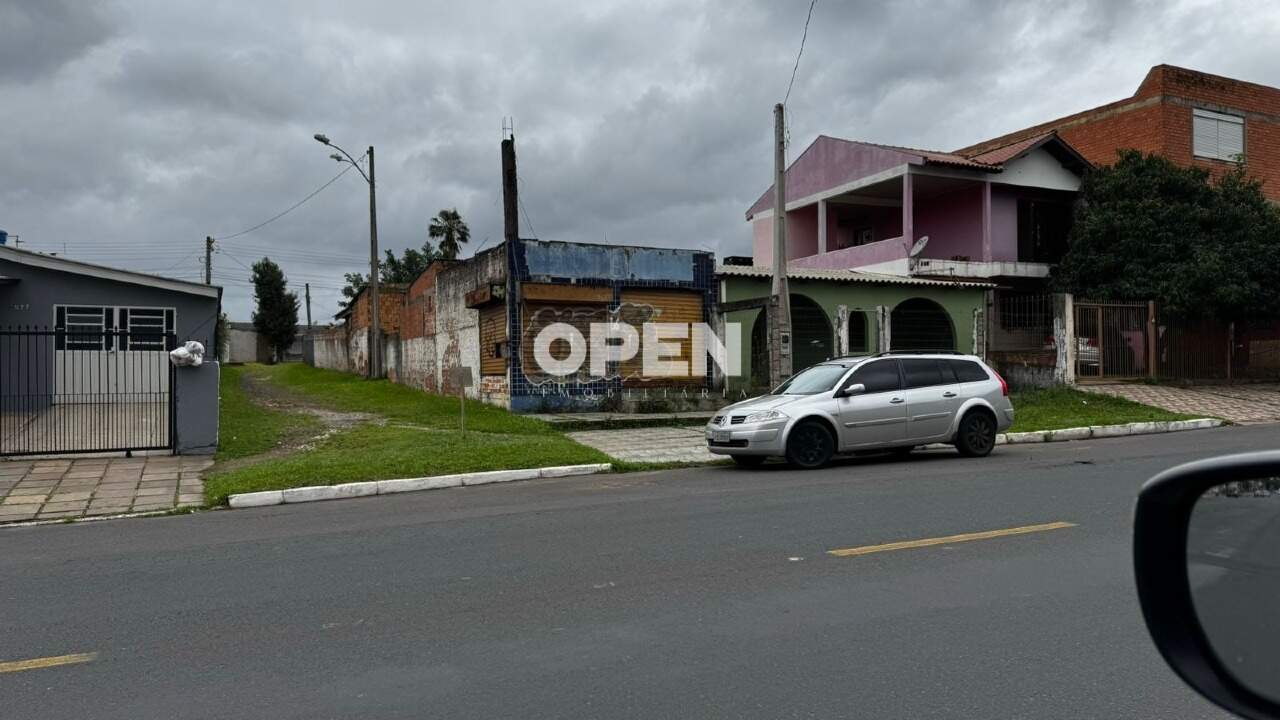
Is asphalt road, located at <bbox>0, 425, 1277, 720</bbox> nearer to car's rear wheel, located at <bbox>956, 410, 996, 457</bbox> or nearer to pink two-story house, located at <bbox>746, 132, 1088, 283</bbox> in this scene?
car's rear wheel, located at <bbox>956, 410, 996, 457</bbox>

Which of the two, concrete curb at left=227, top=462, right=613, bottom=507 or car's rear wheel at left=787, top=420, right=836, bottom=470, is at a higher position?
car's rear wheel at left=787, top=420, right=836, bottom=470

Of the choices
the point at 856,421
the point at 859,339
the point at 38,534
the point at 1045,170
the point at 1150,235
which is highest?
the point at 1045,170

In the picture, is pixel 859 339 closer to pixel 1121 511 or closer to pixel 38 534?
pixel 1121 511

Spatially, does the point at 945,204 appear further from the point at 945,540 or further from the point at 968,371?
the point at 945,540

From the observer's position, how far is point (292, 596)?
217 inches

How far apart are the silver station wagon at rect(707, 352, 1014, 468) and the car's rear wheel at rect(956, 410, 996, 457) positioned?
0.05 feet

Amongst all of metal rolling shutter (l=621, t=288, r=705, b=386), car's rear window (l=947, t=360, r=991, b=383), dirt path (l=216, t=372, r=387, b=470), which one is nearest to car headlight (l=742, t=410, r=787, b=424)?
car's rear window (l=947, t=360, r=991, b=383)

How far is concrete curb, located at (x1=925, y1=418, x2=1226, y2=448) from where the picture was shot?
1529cm

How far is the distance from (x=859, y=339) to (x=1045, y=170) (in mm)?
9074

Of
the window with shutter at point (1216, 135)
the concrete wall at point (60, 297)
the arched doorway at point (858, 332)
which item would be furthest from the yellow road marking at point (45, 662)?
the window with shutter at point (1216, 135)

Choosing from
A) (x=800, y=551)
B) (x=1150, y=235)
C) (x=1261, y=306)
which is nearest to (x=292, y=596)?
(x=800, y=551)

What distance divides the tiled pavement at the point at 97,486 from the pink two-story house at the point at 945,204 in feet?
64.8

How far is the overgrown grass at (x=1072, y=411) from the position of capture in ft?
55.5

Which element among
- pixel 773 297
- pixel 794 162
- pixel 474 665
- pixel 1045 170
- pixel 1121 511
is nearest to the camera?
pixel 474 665
